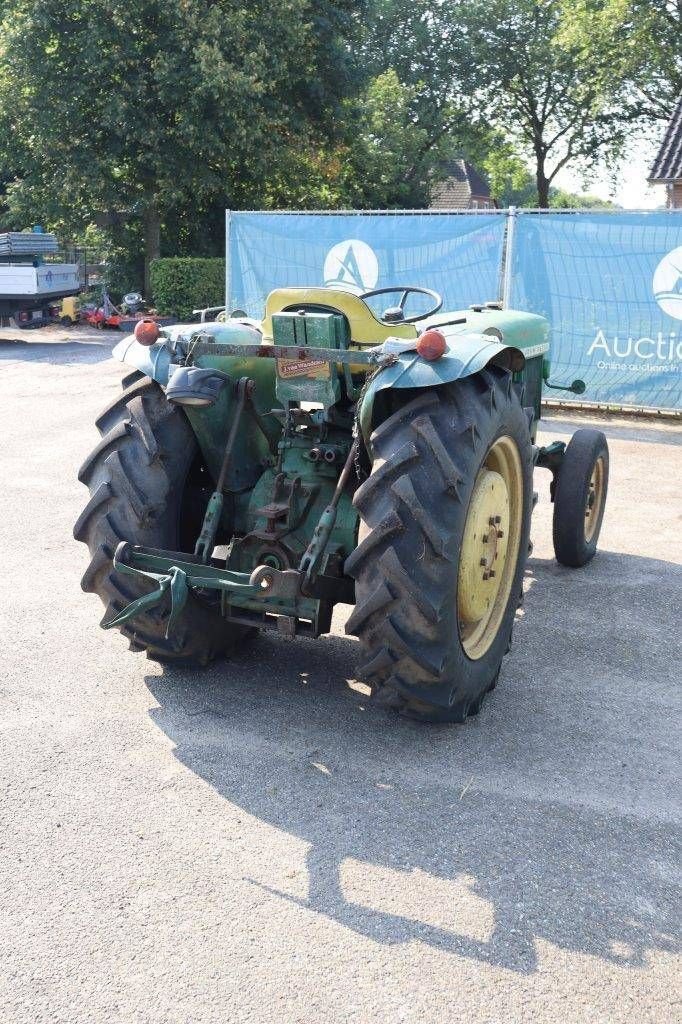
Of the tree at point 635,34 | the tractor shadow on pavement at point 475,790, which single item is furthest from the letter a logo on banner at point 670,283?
the tree at point 635,34

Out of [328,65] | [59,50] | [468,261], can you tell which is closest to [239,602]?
[468,261]

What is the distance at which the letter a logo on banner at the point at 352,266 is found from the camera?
1234cm

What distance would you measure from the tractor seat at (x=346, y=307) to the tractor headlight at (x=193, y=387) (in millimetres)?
648

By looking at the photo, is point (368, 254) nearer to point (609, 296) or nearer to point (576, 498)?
point (609, 296)

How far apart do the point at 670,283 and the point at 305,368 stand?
24.6 feet

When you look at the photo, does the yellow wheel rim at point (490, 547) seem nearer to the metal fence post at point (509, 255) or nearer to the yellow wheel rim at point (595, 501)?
the yellow wheel rim at point (595, 501)

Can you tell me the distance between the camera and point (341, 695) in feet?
14.7

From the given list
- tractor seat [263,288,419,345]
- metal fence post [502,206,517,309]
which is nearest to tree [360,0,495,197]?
metal fence post [502,206,517,309]

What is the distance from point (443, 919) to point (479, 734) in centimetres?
122

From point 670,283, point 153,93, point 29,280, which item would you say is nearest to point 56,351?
point 29,280

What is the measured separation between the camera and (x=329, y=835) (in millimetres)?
3420

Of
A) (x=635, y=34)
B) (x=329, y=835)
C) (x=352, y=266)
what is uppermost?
(x=635, y=34)

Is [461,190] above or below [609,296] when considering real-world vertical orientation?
above

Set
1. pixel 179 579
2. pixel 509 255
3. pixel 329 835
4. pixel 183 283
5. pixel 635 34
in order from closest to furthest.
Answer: pixel 329 835 → pixel 179 579 → pixel 509 255 → pixel 183 283 → pixel 635 34
